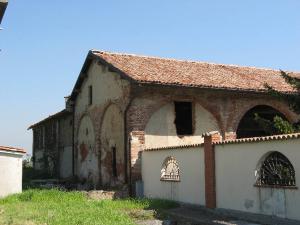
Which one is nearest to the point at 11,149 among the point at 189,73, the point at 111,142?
the point at 111,142

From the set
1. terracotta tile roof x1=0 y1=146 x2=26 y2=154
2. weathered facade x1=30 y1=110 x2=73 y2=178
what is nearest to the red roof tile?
terracotta tile roof x1=0 y1=146 x2=26 y2=154

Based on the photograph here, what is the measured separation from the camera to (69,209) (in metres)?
13.9

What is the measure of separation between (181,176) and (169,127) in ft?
12.7

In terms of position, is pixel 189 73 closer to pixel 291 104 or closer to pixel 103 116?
pixel 103 116

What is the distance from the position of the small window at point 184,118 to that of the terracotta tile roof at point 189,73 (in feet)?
3.77

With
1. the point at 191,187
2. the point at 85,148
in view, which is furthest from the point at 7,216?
the point at 85,148

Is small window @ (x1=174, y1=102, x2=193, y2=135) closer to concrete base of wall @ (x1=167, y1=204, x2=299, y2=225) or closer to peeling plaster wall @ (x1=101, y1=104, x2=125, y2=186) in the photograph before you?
peeling plaster wall @ (x1=101, y1=104, x2=125, y2=186)

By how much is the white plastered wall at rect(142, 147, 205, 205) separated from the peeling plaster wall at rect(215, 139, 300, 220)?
1.06m

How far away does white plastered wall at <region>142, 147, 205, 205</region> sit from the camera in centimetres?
1476

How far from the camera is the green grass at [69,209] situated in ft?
38.4

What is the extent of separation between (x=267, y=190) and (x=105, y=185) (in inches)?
415

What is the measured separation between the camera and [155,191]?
17.4 metres

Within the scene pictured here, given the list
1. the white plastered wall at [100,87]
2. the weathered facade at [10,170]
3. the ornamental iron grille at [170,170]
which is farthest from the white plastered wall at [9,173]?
the ornamental iron grille at [170,170]

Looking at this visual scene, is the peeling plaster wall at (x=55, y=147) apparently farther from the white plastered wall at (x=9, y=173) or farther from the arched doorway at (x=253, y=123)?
the arched doorway at (x=253, y=123)
